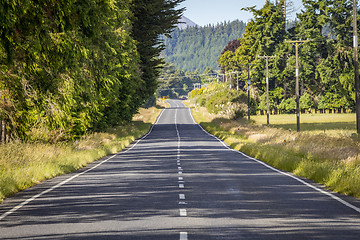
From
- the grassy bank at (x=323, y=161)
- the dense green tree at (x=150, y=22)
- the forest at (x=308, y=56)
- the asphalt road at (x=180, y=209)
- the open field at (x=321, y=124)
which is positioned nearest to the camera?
the asphalt road at (x=180, y=209)

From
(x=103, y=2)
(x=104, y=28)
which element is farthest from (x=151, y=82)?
(x=103, y=2)

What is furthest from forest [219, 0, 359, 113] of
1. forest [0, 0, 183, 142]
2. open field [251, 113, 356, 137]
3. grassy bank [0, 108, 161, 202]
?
grassy bank [0, 108, 161, 202]

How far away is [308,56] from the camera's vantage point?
111500 millimetres

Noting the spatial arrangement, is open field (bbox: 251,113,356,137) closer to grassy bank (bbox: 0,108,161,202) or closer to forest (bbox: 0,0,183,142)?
forest (bbox: 0,0,183,142)

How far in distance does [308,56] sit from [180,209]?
334ft

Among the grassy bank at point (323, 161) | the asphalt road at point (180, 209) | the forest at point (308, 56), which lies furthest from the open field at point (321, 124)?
the asphalt road at point (180, 209)

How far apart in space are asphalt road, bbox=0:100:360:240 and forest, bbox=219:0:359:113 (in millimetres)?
88290

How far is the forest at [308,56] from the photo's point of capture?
10625 centimetres

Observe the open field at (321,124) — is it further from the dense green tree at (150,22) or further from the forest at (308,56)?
the dense green tree at (150,22)

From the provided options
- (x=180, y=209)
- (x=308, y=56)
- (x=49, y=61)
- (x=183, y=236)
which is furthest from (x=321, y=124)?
(x=183, y=236)

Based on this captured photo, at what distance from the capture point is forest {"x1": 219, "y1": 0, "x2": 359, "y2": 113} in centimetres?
10625

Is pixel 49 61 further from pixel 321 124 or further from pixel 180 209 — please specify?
pixel 321 124

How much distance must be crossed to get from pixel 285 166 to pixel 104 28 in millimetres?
10421

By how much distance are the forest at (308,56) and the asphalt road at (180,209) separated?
290 ft
